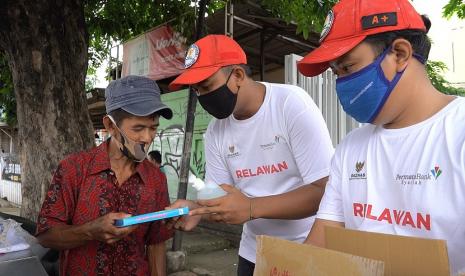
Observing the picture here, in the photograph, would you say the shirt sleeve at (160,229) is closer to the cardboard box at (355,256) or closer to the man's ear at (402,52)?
the cardboard box at (355,256)

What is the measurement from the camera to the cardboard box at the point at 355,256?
918 millimetres

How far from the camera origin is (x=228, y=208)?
1751 mm

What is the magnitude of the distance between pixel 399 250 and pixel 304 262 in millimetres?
238

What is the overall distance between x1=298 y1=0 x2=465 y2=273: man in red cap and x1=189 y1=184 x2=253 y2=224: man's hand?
0.40 meters

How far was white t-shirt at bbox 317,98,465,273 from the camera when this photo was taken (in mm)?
1128

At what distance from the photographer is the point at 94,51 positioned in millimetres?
9062

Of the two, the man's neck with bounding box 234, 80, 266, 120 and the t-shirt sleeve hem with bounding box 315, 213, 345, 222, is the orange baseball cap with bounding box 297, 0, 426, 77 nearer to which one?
the t-shirt sleeve hem with bounding box 315, 213, 345, 222

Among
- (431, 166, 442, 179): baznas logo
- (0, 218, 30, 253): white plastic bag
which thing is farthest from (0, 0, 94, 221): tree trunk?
(431, 166, 442, 179): baznas logo

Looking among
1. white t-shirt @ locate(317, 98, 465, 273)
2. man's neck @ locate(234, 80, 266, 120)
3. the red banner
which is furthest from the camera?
the red banner

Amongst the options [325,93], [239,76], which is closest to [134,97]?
[239,76]

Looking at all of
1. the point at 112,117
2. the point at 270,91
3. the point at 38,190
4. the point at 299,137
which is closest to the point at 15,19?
the point at 38,190

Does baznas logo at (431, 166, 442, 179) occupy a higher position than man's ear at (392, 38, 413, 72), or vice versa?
man's ear at (392, 38, 413, 72)

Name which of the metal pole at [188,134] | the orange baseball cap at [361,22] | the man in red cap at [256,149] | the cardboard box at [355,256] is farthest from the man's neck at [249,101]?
the metal pole at [188,134]

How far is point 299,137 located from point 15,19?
Answer: 3.08m
